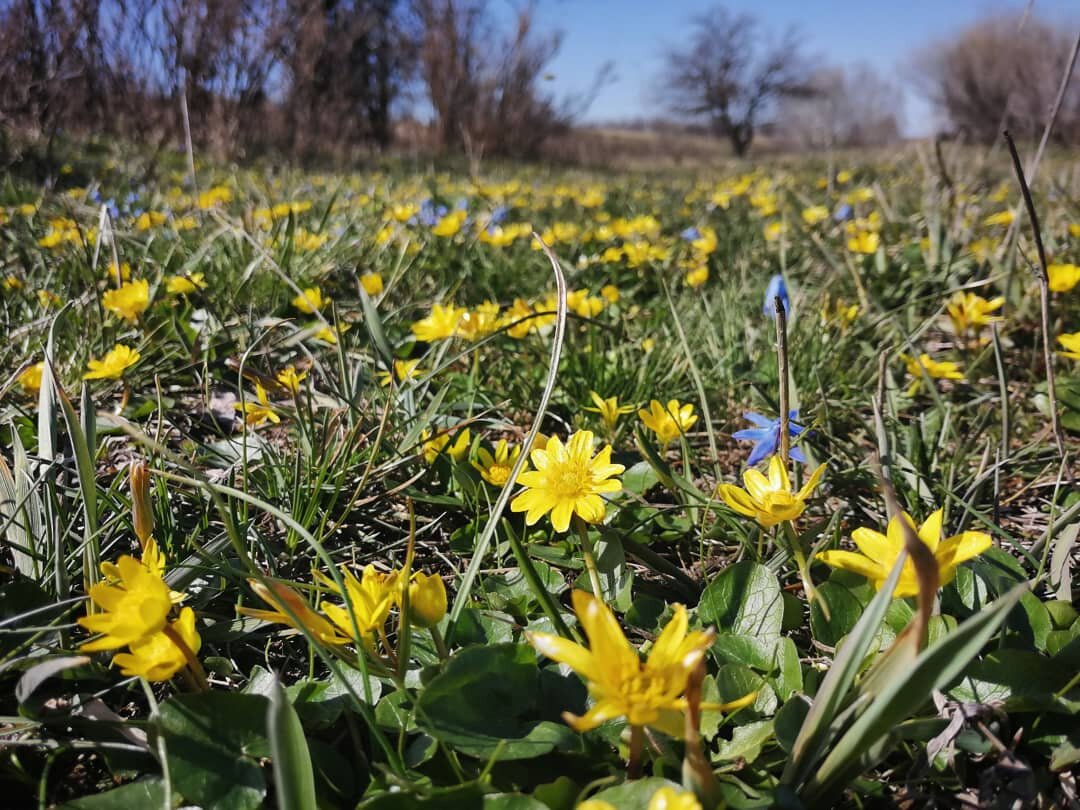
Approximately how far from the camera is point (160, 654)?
0.73 meters

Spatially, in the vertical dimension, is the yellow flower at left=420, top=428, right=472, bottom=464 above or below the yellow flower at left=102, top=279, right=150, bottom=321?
below

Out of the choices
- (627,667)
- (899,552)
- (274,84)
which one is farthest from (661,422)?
(274,84)

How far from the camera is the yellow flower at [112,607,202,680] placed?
0.71 meters

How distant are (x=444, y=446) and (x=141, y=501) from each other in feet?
1.77

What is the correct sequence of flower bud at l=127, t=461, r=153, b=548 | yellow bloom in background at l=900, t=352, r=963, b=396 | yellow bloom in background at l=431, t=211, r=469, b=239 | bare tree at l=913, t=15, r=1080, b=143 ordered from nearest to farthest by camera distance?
flower bud at l=127, t=461, r=153, b=548, yellow bloom in background at l=900, t=352, r=963, b=396, yellow bloom in background at l=431, t=211, r=469, b=239, bare tree at l=913, t=15, r=1080, b=143

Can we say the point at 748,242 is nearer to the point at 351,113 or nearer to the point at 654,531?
the point at 654,531

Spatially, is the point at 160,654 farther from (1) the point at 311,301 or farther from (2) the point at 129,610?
(1) the point at 311,301

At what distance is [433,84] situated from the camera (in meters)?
14.3

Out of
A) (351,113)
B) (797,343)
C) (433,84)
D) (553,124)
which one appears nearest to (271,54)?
(351,113)

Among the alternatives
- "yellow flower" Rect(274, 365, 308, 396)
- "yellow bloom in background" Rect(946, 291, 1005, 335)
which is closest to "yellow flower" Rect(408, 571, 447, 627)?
"yellow flower" Rect(274, 365, 308, 396)

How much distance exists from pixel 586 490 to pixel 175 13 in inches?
339

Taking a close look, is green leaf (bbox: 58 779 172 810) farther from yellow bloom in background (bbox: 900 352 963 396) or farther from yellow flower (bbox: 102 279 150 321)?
yellow bloom in background (bbox: 900 352 963 396)

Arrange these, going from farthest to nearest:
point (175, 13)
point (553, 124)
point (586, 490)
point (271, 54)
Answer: point (553, 124) → point (271, 54) → point (175, 13) → point (586, 490)

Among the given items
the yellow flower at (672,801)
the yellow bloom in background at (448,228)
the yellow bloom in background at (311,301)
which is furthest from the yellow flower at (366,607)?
the yellow bloom in background at (448,228)
